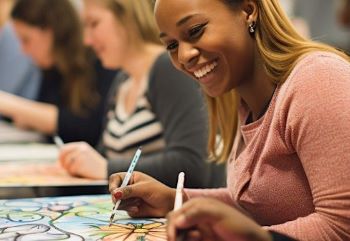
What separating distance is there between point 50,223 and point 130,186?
0.16 meters

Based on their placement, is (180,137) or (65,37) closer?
(180,137)

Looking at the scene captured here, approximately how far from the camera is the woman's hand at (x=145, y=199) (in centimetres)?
115

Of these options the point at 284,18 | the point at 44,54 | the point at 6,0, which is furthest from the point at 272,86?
the point at 6,0

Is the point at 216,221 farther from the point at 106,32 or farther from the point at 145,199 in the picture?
the point at 106,32

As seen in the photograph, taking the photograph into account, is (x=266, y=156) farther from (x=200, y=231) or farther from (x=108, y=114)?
(x=108, y=114)

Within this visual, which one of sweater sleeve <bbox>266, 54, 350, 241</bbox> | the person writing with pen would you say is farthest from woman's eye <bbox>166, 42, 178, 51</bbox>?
sweater sleeve <bbox>266, 54, 350, 241</bbox>

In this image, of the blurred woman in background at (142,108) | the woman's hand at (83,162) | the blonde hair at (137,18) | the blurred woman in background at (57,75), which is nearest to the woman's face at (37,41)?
the blurred woman in background at (57,75)

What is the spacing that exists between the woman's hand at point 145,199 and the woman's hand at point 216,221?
364 millimetres

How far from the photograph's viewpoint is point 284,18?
3.54ft

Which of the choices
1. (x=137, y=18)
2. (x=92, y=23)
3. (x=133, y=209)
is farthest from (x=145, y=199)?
(x=92, y=23)

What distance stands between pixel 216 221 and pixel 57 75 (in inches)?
76.2

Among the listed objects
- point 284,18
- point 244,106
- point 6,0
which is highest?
point 6,0

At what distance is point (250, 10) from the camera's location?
1073mm

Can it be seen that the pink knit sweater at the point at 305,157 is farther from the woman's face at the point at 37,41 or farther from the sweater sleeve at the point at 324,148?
the woman's face at the point at 37,41
